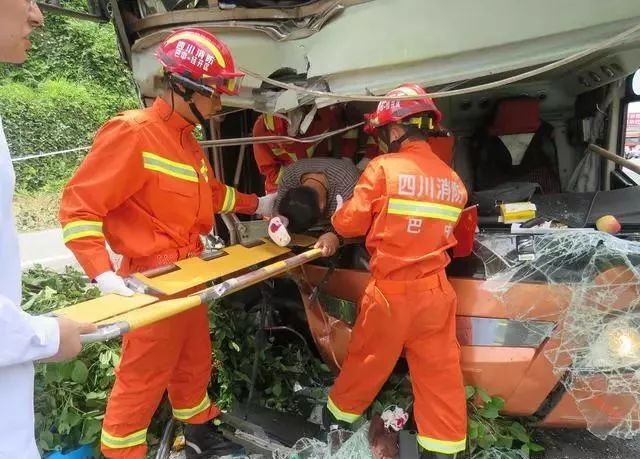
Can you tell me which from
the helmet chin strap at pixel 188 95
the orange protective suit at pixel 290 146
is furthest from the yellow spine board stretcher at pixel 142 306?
the orange protective suit at pixel 290 146

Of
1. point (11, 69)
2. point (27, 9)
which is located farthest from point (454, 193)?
point (11, 69)

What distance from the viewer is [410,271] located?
2.43 meters

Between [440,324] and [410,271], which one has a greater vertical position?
[410,271]

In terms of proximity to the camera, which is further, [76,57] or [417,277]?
[76,57]

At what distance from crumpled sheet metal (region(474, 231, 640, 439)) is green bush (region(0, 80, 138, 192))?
12305mm

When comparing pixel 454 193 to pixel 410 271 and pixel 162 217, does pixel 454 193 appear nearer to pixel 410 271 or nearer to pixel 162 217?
pixel 410 271

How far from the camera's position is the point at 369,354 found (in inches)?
100

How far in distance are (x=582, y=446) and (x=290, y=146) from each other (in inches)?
101

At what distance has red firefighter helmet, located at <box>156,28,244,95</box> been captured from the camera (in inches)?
88.0

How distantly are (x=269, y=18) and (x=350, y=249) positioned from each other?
4.35 ft

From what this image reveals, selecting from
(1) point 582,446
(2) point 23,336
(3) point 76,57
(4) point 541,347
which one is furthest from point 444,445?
(3) point 76,57

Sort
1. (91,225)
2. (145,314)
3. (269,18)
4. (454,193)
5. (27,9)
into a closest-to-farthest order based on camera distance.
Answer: (27,9)
(145,314)
(91,225)
(454,193)
(269,18)

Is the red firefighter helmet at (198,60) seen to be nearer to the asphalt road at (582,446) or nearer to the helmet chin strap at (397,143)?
the helmet chin strap at (397,143)

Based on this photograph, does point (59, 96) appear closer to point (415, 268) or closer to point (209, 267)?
point (209, 267)
